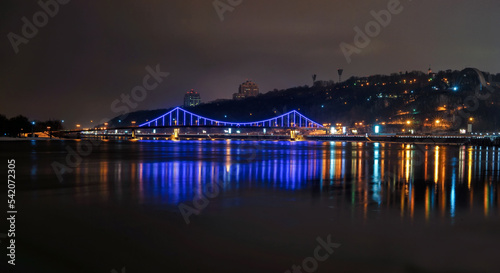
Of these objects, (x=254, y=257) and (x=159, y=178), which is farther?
(x=159, y=178)

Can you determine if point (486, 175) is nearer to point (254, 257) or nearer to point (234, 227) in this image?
point (234, 227)

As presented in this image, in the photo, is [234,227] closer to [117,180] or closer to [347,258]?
[347,258]

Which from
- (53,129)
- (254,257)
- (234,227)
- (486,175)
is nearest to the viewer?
(254,257)

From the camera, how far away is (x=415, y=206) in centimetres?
1062

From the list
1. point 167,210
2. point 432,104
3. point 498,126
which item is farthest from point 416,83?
point 167,210

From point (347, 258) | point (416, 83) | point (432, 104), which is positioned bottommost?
point (347, 258)

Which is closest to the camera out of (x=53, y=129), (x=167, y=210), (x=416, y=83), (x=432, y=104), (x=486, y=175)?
(x=167, y=210)

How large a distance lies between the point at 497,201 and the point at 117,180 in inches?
479

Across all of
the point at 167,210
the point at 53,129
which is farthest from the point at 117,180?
the point at 53,129

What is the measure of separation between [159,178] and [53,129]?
11601 centimetres

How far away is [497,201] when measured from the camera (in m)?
11.5

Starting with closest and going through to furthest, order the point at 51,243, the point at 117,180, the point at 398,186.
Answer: the point at 51,243 < the point at 398,186 < the point at 117,180

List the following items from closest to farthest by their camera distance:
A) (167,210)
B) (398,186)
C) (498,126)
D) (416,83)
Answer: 1. (167,210)
2. (398,186)
3. (498,126)
4. (416,83)

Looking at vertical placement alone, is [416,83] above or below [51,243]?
above
